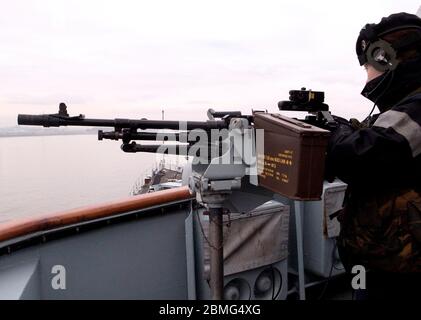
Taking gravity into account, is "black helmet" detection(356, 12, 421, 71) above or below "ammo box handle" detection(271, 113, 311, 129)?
above

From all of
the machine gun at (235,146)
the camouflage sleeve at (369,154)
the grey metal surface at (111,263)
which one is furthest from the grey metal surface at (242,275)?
the camouflage sleeve at (369,154)

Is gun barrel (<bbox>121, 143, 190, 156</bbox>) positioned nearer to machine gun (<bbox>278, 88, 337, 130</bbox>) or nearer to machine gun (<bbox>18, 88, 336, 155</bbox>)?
machine gun (<bbox>18, 88, 336, 155</bbox>)

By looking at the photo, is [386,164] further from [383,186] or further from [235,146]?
[235,146]

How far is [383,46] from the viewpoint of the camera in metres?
1.71

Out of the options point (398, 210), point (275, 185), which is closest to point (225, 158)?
point (275, 185)

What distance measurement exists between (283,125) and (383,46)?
2.07 ft

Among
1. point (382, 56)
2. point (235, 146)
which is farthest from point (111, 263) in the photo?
point (382, 56)

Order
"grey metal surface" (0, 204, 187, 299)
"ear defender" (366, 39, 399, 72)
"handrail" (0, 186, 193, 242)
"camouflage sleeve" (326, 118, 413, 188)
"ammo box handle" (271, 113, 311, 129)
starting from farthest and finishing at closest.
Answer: "grey metal surface" (0, 204, 187, 299), "handrail" (0, 186, 193, 242), "ear defender" (366, 39, 399, 72), "ammo box handle" (271, 113, 311, 129), "camouflage sleeve" (326, 118, 413, 188)

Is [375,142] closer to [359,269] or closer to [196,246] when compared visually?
[359,269]

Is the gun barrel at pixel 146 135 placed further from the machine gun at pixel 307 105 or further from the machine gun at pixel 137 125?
the machine gun at pixel 307 105

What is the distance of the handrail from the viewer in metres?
2.13

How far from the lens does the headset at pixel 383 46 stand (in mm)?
1665

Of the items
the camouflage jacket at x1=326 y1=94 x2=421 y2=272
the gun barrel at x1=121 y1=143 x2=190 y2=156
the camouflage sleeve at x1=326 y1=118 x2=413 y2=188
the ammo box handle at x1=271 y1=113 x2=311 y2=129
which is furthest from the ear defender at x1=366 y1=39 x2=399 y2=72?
the gun barrel at x1=121 y1=143 x2=190 y2=156

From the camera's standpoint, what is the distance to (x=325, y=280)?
3.68 m
